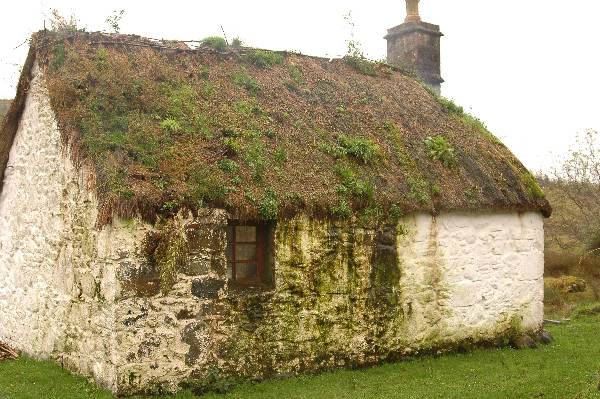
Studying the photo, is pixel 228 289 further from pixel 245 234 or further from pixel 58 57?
pixel 58 57

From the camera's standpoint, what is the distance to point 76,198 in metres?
9.06

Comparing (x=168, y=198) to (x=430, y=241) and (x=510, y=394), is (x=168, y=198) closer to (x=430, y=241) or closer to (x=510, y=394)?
(x=430, y=241)

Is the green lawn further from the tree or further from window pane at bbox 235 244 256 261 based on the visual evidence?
the tree

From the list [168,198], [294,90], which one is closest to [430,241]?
[294,90]

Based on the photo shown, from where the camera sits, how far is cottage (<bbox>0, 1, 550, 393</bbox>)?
8.25m

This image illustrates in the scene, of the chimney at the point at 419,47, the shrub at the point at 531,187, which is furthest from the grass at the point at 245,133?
the chimney at the point at 419,47

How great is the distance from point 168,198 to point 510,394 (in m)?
5.19

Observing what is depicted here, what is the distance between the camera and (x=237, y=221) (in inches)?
349

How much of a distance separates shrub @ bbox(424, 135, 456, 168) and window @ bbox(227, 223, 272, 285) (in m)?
3.72

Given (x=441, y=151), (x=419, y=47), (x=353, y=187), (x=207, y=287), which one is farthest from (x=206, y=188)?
(x=419, y=47)

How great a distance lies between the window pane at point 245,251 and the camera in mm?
9719

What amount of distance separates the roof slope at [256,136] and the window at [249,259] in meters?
0.61

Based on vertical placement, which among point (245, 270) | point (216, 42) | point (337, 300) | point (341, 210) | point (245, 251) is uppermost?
point (216, 42)

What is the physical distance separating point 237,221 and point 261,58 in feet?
14.6
